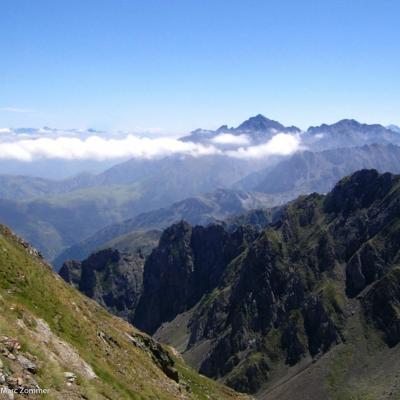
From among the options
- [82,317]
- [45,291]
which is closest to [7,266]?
[45,291]

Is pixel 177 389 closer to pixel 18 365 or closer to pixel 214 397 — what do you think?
pixel 214 397

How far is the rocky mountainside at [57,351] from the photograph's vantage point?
32000mm

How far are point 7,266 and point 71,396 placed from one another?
105ft

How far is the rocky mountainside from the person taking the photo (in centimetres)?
3200

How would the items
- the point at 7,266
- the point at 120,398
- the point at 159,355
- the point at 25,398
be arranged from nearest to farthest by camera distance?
the point at 25,398, the point at 120,398, the point at 7,266, the point at 159,355

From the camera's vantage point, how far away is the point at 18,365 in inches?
1241

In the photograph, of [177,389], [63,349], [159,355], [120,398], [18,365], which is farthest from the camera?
[159,355]

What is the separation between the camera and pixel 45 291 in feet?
201

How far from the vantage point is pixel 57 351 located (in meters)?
43.1

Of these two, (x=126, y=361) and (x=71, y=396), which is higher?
(x=71, y=396)

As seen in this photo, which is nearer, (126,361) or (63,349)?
(63,349)

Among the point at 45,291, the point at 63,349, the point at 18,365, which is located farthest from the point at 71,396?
the point at 45,291

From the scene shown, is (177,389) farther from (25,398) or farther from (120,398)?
(25,398)

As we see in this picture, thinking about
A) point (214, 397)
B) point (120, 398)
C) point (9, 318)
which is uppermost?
point (9, 318)
